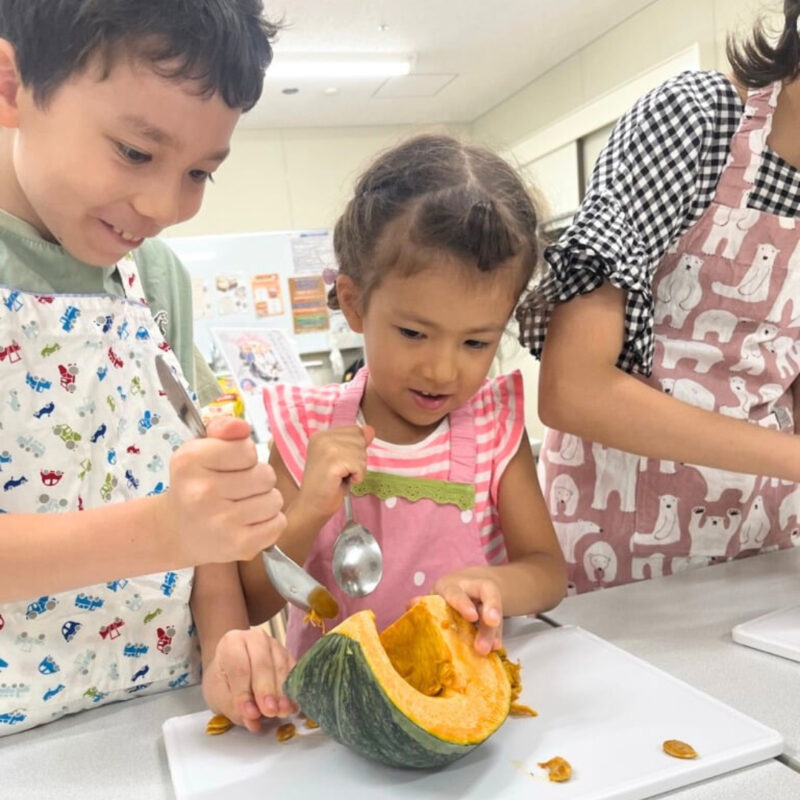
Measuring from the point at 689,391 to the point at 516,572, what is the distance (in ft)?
1.03

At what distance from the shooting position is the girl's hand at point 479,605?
607 millimetres

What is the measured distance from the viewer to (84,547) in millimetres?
525

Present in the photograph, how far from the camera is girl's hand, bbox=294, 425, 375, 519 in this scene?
76 centimetres

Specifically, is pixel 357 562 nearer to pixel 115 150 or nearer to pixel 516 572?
pixel 516 572

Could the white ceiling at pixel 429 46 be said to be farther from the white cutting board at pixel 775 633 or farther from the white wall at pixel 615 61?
the white cutting board at pixel 775 633

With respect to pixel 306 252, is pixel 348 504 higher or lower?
lower

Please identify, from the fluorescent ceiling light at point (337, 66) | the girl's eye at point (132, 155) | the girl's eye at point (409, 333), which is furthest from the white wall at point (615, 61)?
the girl's eye at point (132, 155)

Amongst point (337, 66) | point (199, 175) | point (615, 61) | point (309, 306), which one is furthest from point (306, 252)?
point (199, 175)

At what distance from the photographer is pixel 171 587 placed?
752mm

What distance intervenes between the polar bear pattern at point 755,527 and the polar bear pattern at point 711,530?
2 cm

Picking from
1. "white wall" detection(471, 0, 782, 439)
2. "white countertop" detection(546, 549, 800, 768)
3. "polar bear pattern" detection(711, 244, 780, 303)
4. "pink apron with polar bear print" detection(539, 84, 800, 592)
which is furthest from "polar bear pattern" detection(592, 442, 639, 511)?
"white wall" detection(471, 0, 782, 439)

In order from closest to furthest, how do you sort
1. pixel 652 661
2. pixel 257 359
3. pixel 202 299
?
pixel 652 661, pixel 257 359, pixel 202 299

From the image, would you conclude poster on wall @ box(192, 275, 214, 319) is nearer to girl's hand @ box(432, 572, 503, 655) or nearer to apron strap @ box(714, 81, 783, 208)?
apron strap @ box(714, 81, 783, 208)

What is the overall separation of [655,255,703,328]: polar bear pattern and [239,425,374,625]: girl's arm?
385 millimetres
